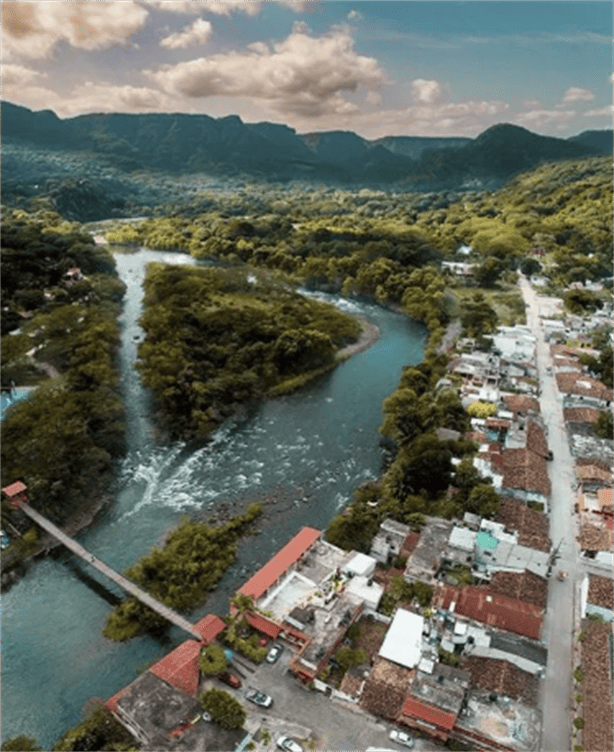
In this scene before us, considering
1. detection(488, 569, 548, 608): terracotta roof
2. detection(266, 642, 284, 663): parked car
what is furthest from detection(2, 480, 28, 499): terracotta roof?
detection(488, 569, 548, 608): terracotta roof

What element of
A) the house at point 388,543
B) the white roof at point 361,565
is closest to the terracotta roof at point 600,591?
the house at point 388,543

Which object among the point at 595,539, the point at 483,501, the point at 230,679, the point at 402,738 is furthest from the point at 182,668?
the point at 595,539

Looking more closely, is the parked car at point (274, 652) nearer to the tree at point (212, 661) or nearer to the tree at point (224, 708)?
the tree at point (212, 661)

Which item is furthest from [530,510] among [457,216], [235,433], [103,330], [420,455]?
[457,216]

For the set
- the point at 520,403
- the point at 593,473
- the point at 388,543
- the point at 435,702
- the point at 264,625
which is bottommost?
the point at 264,625

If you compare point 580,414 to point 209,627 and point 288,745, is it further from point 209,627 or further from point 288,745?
point 288,745

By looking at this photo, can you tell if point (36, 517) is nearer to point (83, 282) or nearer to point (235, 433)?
point (235, 433)
